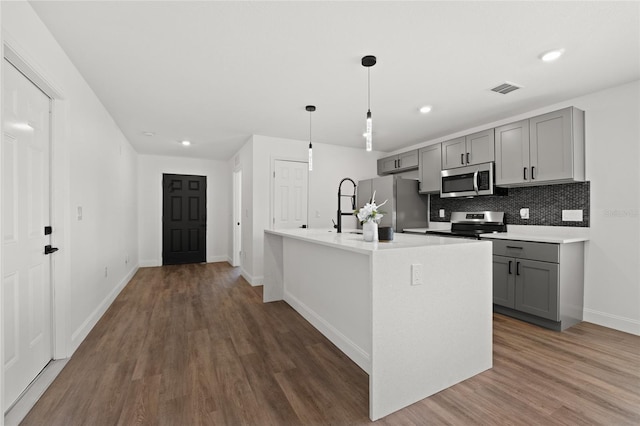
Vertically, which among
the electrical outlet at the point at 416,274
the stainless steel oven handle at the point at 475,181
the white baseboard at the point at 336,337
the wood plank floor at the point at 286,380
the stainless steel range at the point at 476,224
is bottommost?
the wood plank floor at the point at 286,380

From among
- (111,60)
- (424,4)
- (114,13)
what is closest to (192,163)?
(111,60)

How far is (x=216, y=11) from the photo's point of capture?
1.86 metres

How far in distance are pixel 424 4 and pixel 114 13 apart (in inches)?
76.0

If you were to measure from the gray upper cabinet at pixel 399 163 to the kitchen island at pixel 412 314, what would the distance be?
3058mm

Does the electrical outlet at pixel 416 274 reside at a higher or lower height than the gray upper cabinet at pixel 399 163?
lower

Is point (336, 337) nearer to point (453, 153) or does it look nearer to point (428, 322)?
point (428, 322)

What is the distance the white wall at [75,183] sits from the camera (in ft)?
6.22

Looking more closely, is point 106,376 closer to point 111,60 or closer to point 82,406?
point 82,406

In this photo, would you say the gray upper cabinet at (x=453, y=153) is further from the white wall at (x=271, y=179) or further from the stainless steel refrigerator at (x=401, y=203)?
the white wall at (x=271, y=179)

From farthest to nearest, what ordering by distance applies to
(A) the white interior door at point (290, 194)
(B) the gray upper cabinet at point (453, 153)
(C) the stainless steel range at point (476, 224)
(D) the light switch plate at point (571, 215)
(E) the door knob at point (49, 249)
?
(A) the white interior door at point (290, 194)
(B) the gray upper cabinet at point (453, 153)
(C) the stainless steel range at point (476, 224)
(D) the light switch plate at point (571, 215)
(E) the door knob at point (49, 249)

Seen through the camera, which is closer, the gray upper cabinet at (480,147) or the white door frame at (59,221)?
the white door frame at (59,221)

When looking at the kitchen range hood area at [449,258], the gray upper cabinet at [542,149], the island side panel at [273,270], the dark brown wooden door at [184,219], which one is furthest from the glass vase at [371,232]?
the dark brown wooden door at [184,219]

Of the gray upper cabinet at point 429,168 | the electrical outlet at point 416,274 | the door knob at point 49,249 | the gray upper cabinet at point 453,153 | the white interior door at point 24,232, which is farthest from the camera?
the gray upper cabinet at point 429,168

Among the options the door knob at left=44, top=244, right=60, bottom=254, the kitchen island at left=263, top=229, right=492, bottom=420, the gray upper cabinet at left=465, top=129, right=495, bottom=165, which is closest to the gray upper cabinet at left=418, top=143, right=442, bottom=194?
the gray upper cabinet at left=465, top=129, right=495, bottom=165
